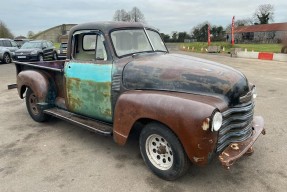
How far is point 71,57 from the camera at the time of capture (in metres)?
5.24

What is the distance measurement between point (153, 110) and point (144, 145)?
610mm

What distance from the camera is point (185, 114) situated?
330 centimetres

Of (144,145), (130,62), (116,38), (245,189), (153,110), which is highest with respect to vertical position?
→ (116,38)

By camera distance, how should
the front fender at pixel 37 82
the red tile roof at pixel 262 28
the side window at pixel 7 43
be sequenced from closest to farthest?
1. the front fender at pixel 37 82
2. the side window at pixel 7 43
3. the red tile roof at pixel 262 28

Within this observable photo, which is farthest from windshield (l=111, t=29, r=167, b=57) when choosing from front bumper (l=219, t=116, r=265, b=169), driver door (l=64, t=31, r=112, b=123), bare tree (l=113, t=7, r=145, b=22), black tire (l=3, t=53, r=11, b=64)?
bare tree (l=113, t=7, r=145, b=22)

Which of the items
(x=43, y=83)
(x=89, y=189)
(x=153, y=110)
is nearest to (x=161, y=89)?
(x=153, y=110)

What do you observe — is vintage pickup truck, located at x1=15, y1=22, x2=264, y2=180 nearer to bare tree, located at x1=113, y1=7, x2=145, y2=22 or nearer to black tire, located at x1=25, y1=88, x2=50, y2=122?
black tire, located at x1=25, y1=88, x2=50, y2=122

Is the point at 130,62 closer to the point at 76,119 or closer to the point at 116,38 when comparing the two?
the point at 116,38

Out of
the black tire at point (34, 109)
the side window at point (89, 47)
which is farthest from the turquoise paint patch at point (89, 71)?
the black tire at point (34, 109)

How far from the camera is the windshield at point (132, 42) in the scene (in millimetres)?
4613

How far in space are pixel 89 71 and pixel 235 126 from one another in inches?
94.3

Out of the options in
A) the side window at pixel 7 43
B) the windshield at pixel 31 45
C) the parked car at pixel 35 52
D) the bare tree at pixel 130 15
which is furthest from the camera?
the bare tree at pixel 130 15

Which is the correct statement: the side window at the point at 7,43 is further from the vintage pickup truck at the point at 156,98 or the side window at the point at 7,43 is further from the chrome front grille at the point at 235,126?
the chrome front grille at the point at 235,126

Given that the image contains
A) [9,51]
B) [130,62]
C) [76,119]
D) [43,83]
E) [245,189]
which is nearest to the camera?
[245,189]
